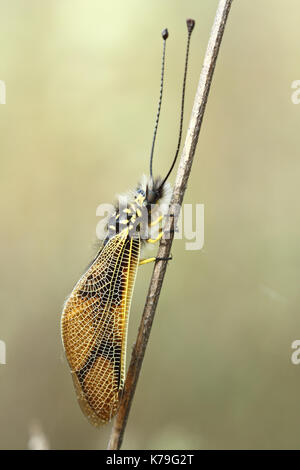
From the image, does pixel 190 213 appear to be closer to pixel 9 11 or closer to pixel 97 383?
pixel 97 383

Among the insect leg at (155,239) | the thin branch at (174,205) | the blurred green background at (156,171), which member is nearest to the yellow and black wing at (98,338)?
the thin branch at (174,205)

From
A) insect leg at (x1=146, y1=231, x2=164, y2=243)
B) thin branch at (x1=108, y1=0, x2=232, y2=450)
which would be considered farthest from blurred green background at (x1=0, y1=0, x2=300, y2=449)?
thin branch at (x1=108, y1=0, x2=232, y2=450)

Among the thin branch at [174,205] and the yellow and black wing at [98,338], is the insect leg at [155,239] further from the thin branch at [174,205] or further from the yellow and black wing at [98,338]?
the yellow and black wing at [98,338]

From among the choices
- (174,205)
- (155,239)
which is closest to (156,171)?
(155,239)

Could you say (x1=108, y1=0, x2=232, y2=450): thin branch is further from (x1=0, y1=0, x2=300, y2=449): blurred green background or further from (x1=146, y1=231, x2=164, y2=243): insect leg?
(x1=0, y1=0, x2=300, y2=449): blurred green background

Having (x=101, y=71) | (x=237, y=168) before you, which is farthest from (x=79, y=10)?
(x=237, y=168)
